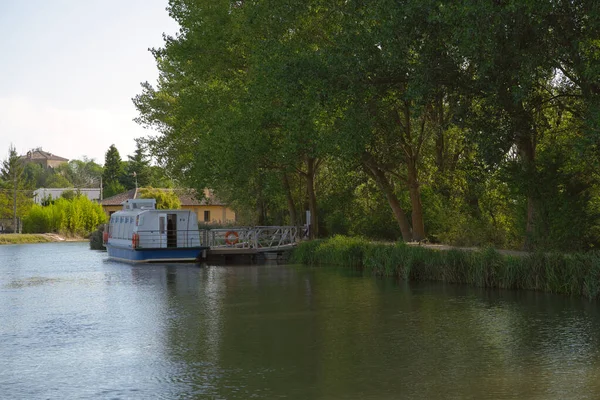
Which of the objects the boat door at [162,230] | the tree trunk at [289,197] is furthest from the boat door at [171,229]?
the tree trunk at [289,197]

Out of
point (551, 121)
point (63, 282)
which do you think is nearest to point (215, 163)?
point (63, 282)

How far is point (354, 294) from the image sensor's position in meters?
22.6

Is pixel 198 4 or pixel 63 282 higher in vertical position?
pixel 198 4

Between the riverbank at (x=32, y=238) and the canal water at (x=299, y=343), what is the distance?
1813 inches

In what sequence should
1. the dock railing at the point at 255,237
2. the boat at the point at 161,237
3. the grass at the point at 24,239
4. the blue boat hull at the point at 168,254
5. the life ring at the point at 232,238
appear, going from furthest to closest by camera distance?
the grass at the point at 24,239 < the life ring at the point at 232,238 < the dock railing at the point at 255,237 < the boat at the point at 161,237 < the blue boat hull at the point at 168,254

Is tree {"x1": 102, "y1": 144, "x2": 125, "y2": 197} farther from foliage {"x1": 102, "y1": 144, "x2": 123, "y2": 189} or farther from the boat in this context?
the boat

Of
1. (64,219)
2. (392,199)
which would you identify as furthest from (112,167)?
(392,199)

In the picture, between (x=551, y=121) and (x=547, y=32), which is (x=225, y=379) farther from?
(x=551, y=121)

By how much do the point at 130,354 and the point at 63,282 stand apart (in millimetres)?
15545

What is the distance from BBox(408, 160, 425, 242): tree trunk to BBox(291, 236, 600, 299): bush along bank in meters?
2.07

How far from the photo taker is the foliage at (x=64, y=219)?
3024 inches

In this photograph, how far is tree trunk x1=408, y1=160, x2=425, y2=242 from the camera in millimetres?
31047

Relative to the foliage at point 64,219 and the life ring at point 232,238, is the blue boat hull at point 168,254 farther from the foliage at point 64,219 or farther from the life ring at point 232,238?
the foliage at point 64,219

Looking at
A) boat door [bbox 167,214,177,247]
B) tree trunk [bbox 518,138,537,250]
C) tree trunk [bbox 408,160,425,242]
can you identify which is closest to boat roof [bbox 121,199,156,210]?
boat door [bbox 167,214,177,247]
